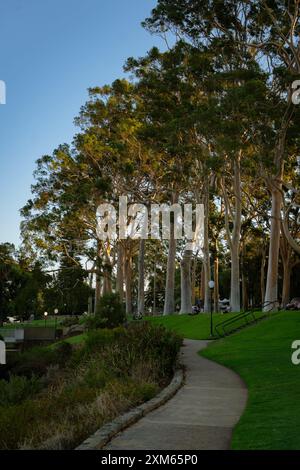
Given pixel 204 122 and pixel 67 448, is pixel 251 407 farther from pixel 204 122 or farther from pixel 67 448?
pixel 204 122

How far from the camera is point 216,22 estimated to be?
114 feet

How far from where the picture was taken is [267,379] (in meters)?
15.2

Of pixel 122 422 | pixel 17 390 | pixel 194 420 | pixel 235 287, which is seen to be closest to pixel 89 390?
pixel 194 420

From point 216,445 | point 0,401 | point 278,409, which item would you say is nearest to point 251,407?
point 278,409

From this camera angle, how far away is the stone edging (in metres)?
8.04

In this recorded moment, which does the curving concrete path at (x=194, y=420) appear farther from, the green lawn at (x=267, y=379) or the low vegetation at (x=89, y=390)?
the low vegetation at (x=89, y=390)

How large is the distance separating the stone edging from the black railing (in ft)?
68.5

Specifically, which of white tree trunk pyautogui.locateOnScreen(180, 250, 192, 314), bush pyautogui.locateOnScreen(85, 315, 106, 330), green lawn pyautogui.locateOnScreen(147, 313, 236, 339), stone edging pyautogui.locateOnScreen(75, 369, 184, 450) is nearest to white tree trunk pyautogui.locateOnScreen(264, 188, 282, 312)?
green lawn pyautogui.locateOnScreen(147, 313, 236, 339)

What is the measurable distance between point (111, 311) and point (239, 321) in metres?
8.18

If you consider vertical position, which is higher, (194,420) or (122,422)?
(122,422)

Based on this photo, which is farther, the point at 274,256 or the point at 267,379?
the point at 274,256

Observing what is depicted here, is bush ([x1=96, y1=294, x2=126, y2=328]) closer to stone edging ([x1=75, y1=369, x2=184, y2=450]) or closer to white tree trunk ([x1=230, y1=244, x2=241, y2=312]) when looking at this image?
white tree trunk ([x1=230, y1=244, x2=241, y2=312])

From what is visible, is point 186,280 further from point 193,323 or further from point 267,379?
point 267,379

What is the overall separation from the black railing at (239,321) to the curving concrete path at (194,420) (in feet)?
59.6
